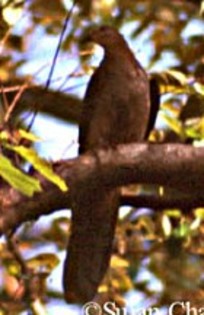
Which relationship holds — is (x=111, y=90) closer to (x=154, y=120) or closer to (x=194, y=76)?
(x=154, y=120)

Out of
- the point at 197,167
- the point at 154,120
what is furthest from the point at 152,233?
the point at 197,167

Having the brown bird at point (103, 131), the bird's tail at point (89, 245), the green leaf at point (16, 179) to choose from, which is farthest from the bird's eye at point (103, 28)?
the green leaf at point (16, 179)

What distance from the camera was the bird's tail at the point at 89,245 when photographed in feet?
9.02

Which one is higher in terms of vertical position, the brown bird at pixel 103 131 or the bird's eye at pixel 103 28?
the bird's eye at pixel 103 28

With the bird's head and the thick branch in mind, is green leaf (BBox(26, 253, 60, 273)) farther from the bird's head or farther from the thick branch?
the bird's head

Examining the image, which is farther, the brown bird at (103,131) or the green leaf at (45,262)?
the green leaf at (45,262)

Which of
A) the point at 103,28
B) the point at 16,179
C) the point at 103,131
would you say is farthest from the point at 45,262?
the point at 16,179

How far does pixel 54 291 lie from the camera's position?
9.92 ft

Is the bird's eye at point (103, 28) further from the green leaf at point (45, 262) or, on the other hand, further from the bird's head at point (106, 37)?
the green leaf at point (45, 262)

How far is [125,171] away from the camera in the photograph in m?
2.33

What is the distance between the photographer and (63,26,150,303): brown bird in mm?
2809

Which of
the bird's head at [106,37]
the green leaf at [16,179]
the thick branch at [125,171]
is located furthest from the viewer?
the bird's head at [106,37]

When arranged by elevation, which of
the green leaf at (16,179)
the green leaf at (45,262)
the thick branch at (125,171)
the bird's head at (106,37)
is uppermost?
the bird's head at (106,37)

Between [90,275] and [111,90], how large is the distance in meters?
0.88
